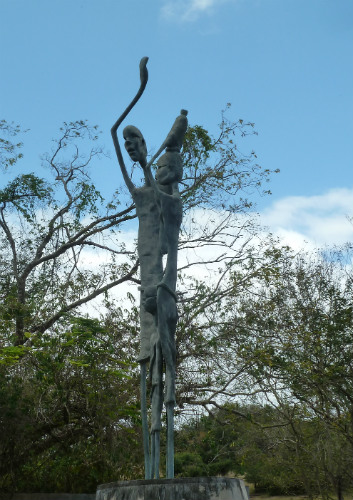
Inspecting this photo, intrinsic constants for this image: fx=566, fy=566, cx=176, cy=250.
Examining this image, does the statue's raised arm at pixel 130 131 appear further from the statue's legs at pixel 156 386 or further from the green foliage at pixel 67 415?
the green foliage at pixel 67 415

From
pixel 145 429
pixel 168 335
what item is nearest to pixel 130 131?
pixel 168 335

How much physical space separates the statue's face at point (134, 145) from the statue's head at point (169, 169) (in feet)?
0.65

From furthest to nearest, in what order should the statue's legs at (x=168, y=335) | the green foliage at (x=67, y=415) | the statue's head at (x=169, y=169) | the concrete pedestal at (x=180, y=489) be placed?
the green foliage at (x=67, y=415)
the statue's head at (x=169, y=169)
the statue's legs at (x=168, y=335)
the concrete pedestal at (x=180, y=489)

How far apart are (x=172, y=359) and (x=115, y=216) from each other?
1199cm

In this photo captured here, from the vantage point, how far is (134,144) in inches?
211

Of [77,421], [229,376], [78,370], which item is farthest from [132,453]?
[229,376]

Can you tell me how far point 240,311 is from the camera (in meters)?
14.8

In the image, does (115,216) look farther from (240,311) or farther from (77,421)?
(77,421)

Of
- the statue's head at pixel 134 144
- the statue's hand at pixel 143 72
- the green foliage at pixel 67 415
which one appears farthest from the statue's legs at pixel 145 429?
the green foliage at pixel 67 415

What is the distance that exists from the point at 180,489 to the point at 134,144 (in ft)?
10.1

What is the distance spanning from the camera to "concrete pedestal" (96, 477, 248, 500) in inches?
150

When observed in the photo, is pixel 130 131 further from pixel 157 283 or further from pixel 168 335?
pixel 168 335

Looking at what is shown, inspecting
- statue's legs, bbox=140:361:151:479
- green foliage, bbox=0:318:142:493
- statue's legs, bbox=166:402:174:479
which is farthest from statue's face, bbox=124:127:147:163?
green foliage, bbox=0:318:142:493

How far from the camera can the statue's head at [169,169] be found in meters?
5.29
